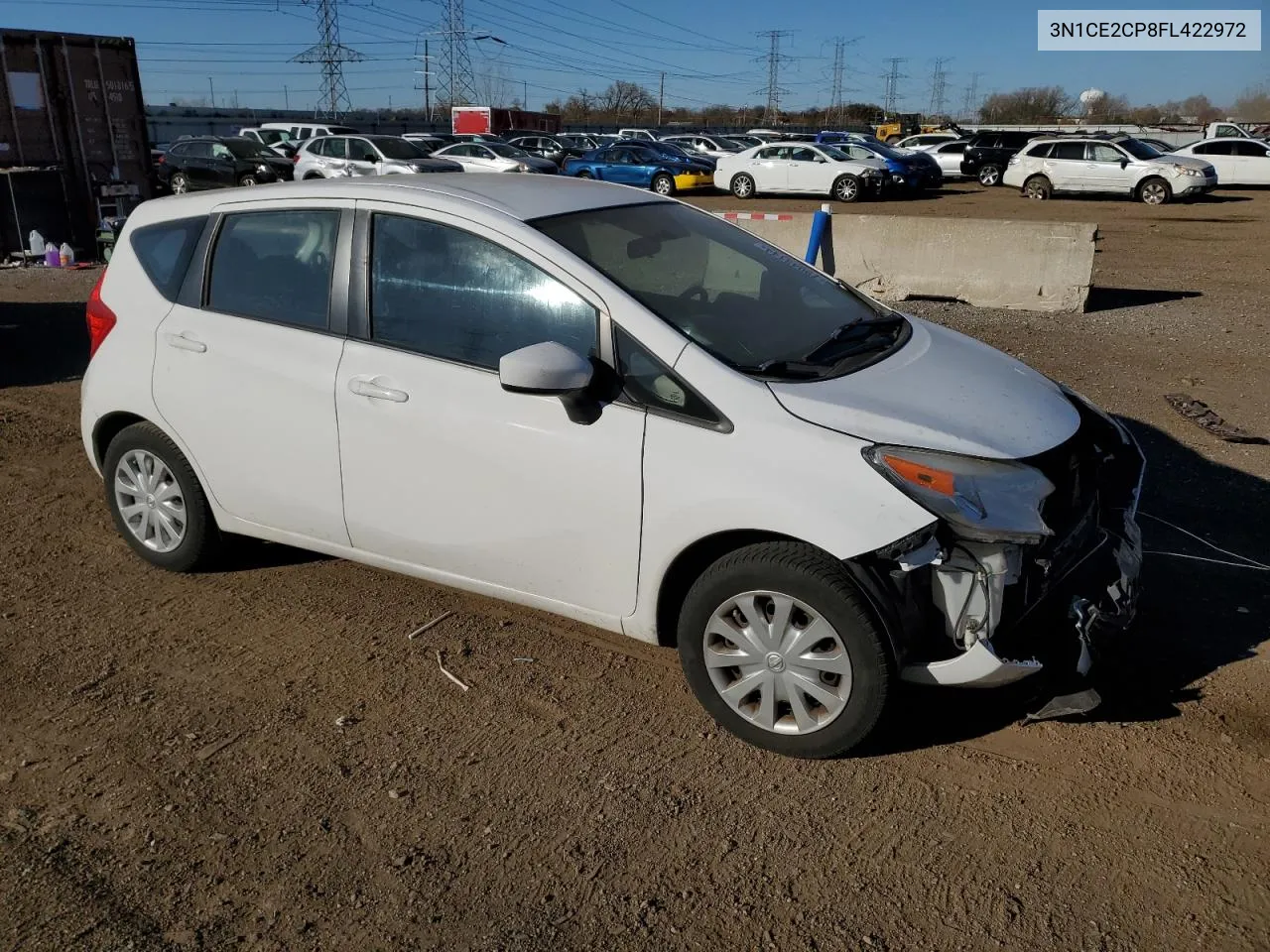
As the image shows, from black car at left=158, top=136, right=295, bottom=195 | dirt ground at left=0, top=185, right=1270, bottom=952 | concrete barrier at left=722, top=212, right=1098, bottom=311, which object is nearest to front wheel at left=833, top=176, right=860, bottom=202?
black car at left=158, top=136, right=295, bottom=195

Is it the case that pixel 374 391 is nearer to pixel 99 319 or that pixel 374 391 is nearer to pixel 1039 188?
pixel 99 319

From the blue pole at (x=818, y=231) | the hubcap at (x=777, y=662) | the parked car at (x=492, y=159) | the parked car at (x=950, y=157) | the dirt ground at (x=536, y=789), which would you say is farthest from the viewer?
the parked car at (x=950, y=157)

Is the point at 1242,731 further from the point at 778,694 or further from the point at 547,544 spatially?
the point at 547,544

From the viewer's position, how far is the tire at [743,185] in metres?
29.2

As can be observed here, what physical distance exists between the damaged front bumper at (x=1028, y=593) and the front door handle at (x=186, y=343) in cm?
298

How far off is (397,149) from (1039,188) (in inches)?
655

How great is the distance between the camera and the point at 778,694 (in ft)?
11.2

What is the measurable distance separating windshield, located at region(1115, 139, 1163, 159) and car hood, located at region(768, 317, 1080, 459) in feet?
86.3

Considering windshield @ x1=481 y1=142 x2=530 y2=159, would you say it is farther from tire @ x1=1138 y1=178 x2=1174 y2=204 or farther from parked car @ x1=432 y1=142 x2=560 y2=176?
tire @ x1=1138 y1=178 x2=1174 y2=204

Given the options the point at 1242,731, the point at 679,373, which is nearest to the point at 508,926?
the point at 679,373

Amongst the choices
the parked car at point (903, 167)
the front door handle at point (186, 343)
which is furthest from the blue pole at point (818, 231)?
the parked car at point (903, 167)

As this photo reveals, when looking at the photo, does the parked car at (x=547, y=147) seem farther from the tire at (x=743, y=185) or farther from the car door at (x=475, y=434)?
the car door at (x=475, y=434)

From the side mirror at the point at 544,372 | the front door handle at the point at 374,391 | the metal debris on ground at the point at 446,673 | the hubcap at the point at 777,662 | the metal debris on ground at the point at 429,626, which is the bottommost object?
the metal debris on ground at the point at 446,673

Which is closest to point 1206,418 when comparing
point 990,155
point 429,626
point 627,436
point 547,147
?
point 627,436
